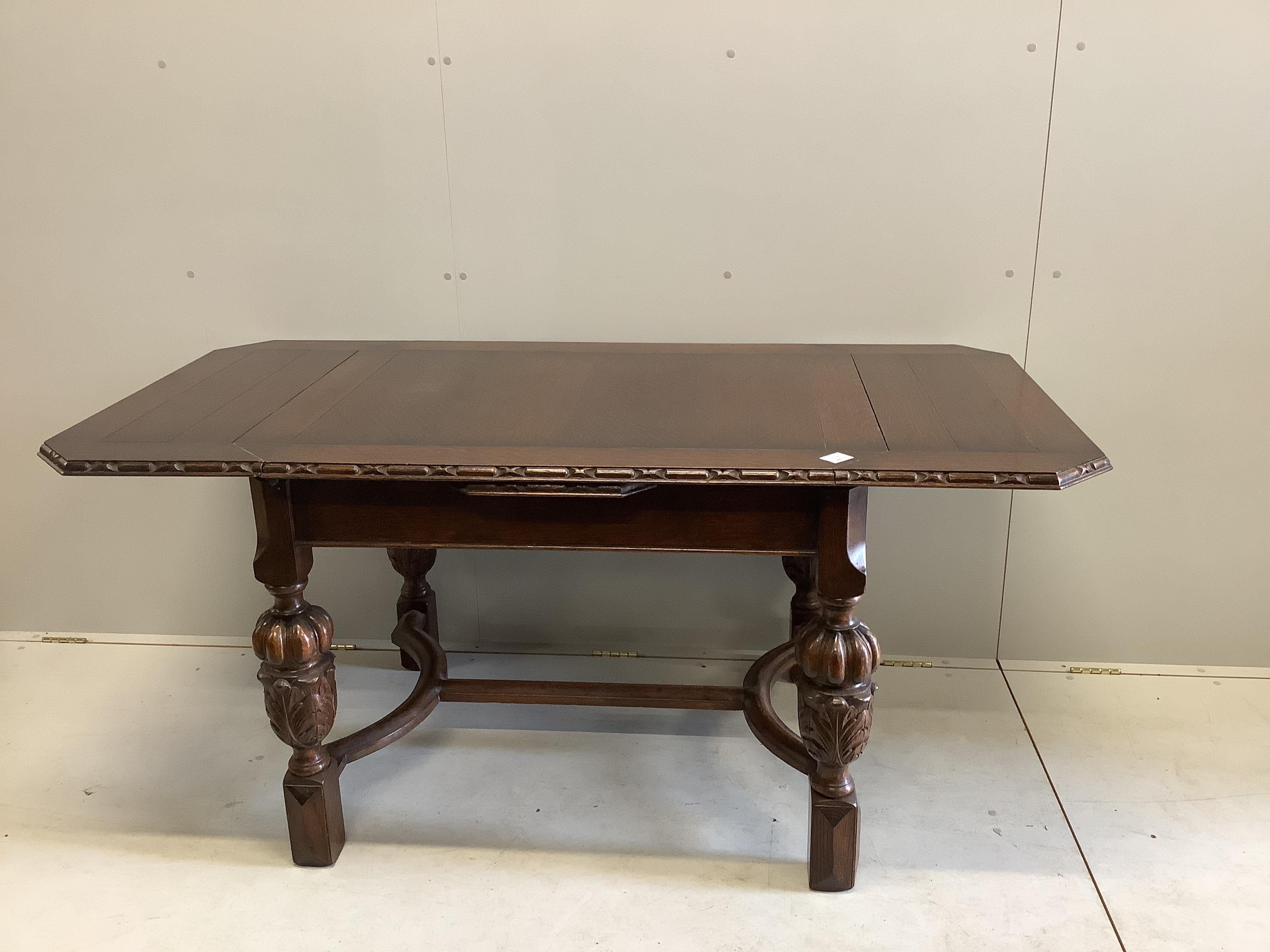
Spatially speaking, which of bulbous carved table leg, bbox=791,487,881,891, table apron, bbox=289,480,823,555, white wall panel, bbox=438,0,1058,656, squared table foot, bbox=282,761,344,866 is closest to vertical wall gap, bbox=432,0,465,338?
white wall panel, bbox=438,0,1058,656

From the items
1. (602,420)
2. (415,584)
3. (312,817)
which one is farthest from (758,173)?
(312,817)

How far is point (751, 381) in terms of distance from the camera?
2115mm

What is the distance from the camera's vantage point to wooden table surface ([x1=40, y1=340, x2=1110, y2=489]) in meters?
1.66

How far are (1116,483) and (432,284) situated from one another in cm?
178

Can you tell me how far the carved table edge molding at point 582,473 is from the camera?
1609mm

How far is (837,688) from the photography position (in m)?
1.89

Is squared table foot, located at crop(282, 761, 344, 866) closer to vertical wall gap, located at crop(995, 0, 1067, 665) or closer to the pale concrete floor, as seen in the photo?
the pale concrete floor

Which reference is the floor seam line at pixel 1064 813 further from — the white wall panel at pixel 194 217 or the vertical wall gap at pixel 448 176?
the vertical wall gap at pixel 448 176

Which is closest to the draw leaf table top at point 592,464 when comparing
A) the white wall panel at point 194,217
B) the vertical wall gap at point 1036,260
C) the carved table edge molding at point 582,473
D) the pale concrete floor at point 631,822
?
the carved table edge molding at point 582,473

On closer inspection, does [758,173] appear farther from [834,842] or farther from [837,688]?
[834,842]

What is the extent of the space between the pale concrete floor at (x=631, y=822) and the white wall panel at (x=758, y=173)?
1.97 ft

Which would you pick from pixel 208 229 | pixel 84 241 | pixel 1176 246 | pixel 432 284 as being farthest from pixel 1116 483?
pixel 84 241

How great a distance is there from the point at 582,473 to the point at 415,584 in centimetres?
120

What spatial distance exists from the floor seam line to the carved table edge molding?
86 centimetres
